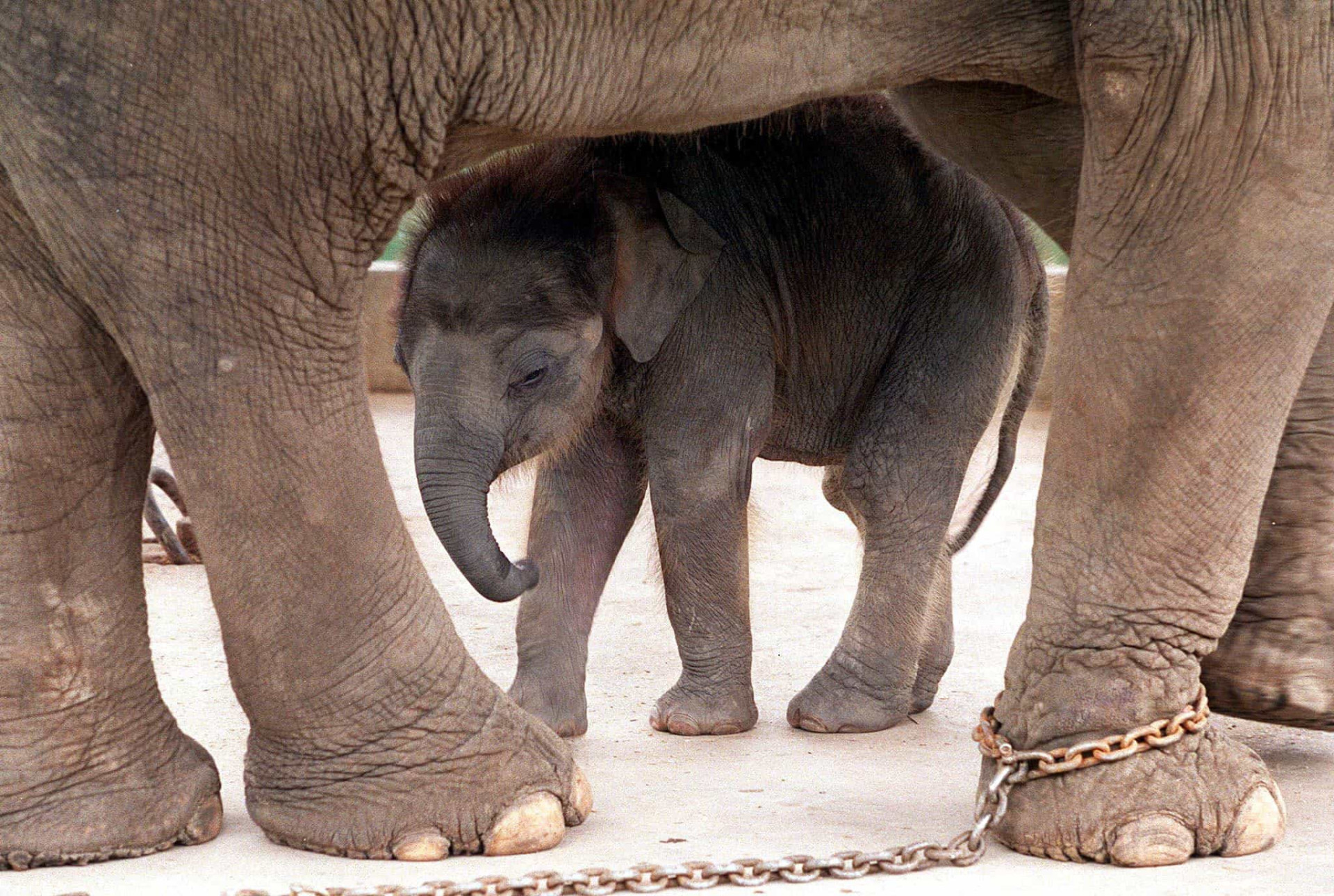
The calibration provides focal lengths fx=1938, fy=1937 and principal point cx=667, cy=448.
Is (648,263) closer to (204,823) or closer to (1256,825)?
(204,823)

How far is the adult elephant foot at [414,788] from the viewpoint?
2758mm

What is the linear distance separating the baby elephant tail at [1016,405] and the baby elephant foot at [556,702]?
1.01 m

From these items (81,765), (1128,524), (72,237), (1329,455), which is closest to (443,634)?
(81,765)

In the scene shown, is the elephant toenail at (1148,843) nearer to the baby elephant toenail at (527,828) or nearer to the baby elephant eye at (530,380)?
the baby elephant toenail at (527,828)

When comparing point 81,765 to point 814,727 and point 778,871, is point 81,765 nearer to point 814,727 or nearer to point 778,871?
point 778,871

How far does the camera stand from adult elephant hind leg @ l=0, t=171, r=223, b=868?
275 centimetres

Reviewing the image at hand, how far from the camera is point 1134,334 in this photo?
2713 mm

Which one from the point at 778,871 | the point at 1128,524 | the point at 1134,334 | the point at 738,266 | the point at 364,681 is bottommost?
the point at 778,871

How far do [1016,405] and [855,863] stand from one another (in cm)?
198

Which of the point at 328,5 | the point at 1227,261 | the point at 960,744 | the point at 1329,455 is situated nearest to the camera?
the point at 328,5

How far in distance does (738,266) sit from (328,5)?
1.53m

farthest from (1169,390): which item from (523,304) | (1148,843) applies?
(523,304)

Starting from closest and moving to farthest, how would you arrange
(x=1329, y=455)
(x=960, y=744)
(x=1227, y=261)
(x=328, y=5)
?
(x=328, y=5) → (x=1227, y=261) → (x=1329, y=455) → (x=960, y=744)

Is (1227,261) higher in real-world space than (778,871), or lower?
higher
